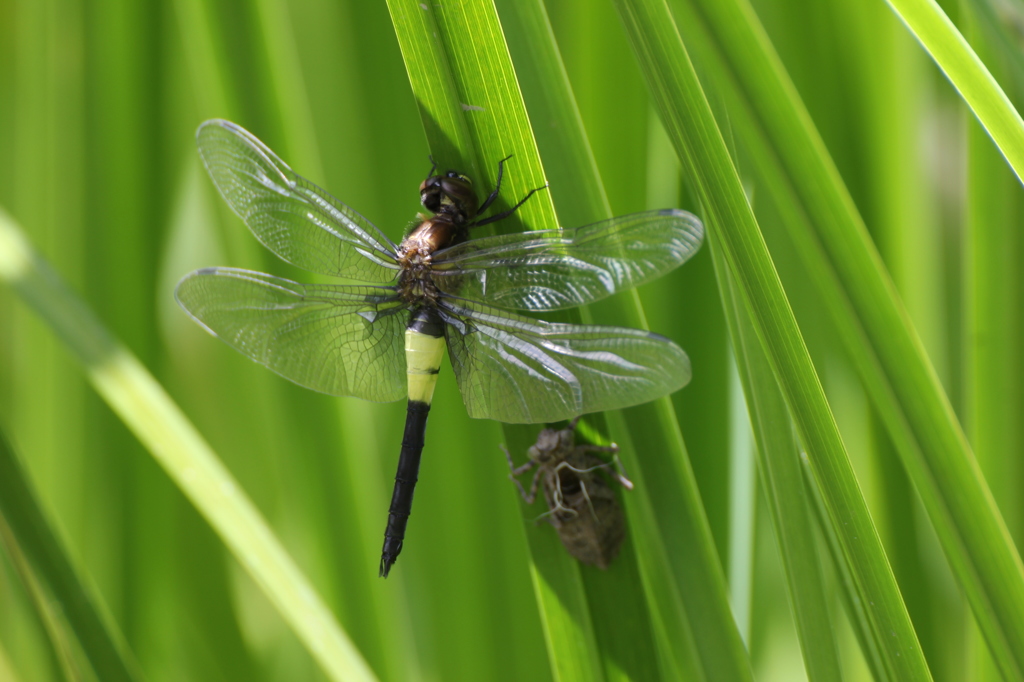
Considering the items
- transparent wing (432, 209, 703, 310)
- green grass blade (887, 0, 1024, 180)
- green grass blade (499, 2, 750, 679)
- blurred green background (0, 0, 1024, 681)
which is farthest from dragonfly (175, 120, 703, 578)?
green grass blade (887, 0, 1024, 180)

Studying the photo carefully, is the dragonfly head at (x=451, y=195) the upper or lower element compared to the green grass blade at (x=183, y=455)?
upper

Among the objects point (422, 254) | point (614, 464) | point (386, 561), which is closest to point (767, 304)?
point (614, 464)

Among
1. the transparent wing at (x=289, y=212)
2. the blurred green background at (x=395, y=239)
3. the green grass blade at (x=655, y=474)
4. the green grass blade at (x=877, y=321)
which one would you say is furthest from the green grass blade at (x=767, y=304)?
the transparent wing at (x=289, y=212)

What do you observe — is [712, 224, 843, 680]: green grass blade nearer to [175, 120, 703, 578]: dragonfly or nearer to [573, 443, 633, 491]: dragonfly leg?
[175, 120, 703, 578]: dragonfly

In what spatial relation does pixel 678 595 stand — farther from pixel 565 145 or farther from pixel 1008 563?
pixel 565 145

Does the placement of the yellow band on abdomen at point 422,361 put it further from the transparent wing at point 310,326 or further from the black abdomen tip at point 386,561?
the black abdomen tip at point 386,561

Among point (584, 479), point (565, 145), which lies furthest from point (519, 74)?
point (584, 479)
